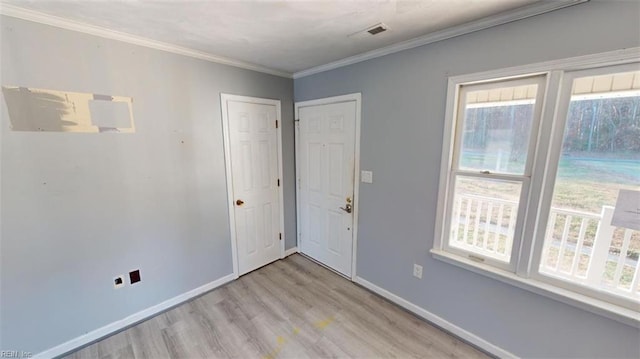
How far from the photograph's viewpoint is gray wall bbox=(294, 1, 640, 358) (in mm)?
1316

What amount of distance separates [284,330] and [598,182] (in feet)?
7.83

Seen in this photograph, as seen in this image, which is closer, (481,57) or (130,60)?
(481,57)

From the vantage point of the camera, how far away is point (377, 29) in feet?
5.54

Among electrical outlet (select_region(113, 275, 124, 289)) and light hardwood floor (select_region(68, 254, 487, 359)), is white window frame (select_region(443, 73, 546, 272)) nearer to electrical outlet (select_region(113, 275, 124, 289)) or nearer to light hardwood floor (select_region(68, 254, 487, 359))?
light hardwood floor (select_region(68, 254, 487, 359))

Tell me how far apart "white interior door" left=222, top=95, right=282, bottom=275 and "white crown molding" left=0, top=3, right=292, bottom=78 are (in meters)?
0.35

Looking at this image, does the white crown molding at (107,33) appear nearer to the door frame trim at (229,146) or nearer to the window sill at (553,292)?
the door frame trim at (229,146)

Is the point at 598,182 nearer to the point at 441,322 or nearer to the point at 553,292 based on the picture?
the point at 553,292

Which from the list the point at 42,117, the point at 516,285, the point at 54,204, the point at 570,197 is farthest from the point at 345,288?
the point at 42,117

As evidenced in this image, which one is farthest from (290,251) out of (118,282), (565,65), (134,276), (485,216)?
(565,65)

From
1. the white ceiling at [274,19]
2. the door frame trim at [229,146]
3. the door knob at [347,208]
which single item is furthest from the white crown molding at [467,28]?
the door knob at [347,208]

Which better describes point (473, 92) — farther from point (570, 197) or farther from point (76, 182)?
point (76, 182)

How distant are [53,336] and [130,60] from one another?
214 cm

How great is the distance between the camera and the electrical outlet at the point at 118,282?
1.94 metres

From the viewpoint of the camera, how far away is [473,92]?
1.72 metres
